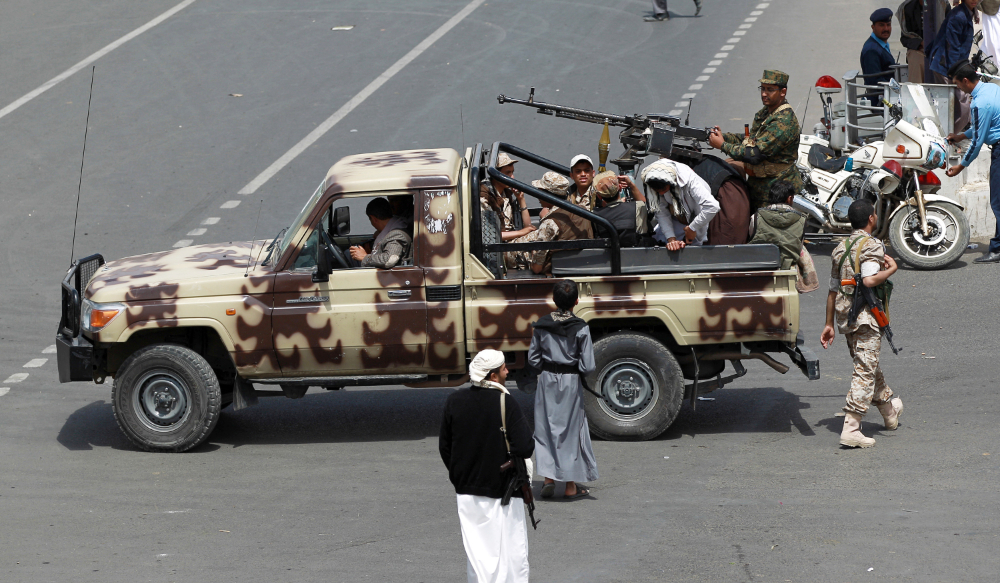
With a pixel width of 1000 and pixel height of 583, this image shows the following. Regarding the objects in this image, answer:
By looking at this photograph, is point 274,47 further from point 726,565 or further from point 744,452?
→ point 726,565

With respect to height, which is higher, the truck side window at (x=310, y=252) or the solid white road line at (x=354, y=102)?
the solid white road line at (x=354, y=102)

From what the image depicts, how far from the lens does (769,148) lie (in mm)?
9992

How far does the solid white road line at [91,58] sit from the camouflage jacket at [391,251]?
12.8 metres

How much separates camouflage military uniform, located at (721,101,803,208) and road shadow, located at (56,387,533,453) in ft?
9.08

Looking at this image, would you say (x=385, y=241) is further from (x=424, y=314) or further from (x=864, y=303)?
(x=864, y=303)

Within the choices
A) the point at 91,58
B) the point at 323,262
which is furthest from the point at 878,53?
the point at 91,58

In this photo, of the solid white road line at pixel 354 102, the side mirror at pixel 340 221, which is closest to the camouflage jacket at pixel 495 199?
the side mirror at pixel 340 221

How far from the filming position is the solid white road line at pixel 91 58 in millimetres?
20120

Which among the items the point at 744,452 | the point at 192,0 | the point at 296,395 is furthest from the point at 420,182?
the point at 192,0

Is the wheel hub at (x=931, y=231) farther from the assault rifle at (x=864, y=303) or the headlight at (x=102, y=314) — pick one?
the headlight at (x=102, y=314)

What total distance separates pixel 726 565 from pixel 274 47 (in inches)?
699

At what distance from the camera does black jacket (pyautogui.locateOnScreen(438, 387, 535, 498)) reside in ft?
20.9

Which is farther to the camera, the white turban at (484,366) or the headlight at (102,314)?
the headlight at (102,314)

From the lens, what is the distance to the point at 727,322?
9227 mm
